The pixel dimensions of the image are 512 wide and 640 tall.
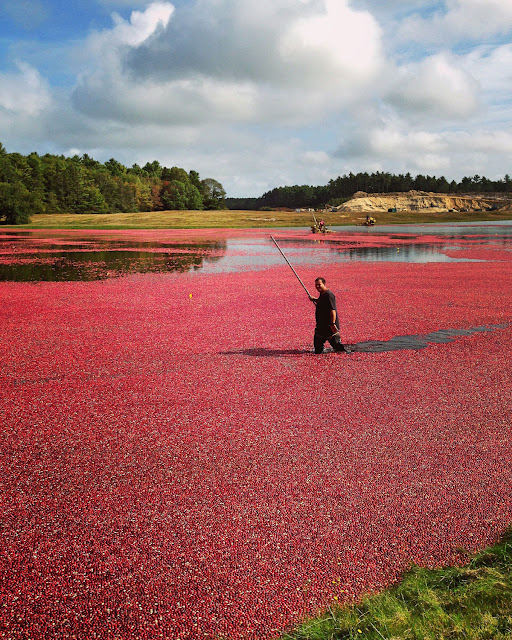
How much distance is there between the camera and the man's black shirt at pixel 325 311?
30.1 feet

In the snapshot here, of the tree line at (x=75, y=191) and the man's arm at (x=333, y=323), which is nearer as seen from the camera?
the man's arm at (x=333, y=323)

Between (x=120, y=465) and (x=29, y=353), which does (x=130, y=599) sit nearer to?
(x=120, y=465)

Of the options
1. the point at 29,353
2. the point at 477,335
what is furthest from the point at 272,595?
the point at 477,335

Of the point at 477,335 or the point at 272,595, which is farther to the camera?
the point at 477,335

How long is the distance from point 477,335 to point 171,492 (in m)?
8.36

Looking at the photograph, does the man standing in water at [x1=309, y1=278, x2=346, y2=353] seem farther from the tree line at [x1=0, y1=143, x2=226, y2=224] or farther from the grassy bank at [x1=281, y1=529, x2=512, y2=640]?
the tree line at [x1=0, y1=143, x2=226, y2=224]

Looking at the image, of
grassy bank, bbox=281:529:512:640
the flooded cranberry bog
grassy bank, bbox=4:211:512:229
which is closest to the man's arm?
the flooded cranberry bog

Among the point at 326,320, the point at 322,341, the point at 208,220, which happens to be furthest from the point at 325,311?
the point at 208,220

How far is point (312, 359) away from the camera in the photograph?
915 centimetres

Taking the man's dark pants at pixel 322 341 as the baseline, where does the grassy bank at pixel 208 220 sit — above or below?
above

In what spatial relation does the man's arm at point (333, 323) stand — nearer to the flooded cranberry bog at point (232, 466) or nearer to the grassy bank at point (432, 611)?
the flooded cranberry bog at point (232, 466)

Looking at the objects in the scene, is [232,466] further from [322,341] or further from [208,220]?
[208,220]

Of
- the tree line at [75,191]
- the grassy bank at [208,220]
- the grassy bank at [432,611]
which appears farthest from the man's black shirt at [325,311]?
the tree line at [75,191]

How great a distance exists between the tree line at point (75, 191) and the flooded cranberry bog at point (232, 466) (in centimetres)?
7129
